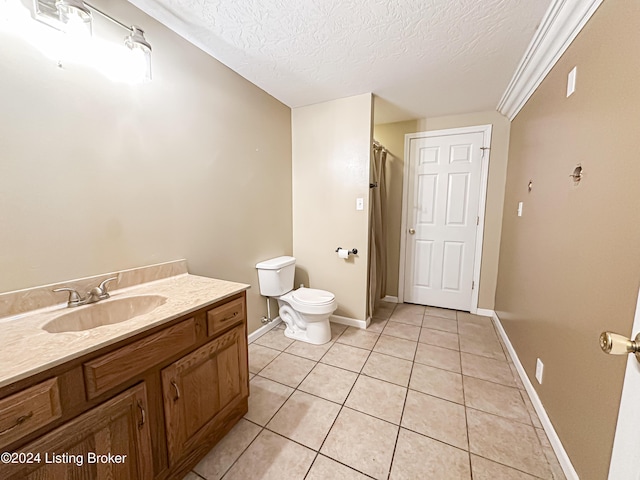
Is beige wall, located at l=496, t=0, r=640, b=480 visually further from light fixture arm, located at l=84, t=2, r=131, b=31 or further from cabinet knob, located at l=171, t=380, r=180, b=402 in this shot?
light fixture arm, located at l=84, t=2, r=131, b=31

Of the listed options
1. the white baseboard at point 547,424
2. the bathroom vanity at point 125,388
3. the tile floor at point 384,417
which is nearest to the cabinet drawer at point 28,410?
the bathroom vanity at point 125,388

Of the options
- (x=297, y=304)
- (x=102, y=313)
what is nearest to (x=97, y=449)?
(x=102, y=313)

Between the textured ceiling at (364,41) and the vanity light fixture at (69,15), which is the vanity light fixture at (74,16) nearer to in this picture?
the vanity light fixture at (69,15)

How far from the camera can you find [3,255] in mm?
960

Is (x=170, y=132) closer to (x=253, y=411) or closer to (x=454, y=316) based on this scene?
(x=253, y=411)

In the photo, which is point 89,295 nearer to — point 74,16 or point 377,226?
point 74,16

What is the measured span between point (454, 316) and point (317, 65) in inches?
112

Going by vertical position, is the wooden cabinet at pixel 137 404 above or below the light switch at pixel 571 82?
below

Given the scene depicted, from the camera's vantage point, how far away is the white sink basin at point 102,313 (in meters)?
1.01

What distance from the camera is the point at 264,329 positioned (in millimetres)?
2424

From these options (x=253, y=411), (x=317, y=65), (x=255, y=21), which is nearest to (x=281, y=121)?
(x=317, y=65)

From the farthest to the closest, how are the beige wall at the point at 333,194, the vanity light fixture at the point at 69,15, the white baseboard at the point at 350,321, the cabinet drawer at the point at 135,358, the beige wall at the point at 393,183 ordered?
the beige wall at the point at 393,183 < the white baseboard at the point at 350,321 < the beige wall at the point at 333,194 < the vanity light fixture at the point at 69,15 < the cabinet drawer at the point at 135,358

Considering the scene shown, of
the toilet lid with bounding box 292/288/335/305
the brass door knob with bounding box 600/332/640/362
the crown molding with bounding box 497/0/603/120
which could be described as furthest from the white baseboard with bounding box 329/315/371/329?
the crown molding with bounding box 497/0/603/120

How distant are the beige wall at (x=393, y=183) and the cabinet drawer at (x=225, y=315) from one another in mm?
2305
